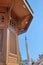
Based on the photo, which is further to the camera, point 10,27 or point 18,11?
point 18,11

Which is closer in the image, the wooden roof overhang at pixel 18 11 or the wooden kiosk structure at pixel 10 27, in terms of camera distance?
the wooden kiosk structure at pixel 10 27

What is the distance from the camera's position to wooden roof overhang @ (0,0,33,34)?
4.17m

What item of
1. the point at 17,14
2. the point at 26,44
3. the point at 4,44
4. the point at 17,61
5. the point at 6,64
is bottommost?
the point at 26,44

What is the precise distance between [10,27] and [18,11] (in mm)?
654

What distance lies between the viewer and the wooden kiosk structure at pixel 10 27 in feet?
13.2

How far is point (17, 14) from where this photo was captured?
15.9 feet

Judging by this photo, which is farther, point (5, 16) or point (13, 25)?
point (13, 25)

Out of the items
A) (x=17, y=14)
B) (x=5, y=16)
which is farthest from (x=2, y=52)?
(x=17, y=14)

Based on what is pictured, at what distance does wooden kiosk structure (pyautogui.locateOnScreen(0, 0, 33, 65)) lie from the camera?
403 cm

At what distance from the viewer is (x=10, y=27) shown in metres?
4.50

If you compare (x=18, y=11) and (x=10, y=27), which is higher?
(x=18, y=11)

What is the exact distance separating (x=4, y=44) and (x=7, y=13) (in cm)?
104

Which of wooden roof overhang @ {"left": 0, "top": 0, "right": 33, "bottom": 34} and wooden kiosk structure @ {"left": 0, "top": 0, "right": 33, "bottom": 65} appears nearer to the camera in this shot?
wooden kiosk structure @ {"left": 0, "top": 0, "right": 33, "bottom": 65}

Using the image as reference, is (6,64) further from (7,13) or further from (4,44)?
(7,13)
